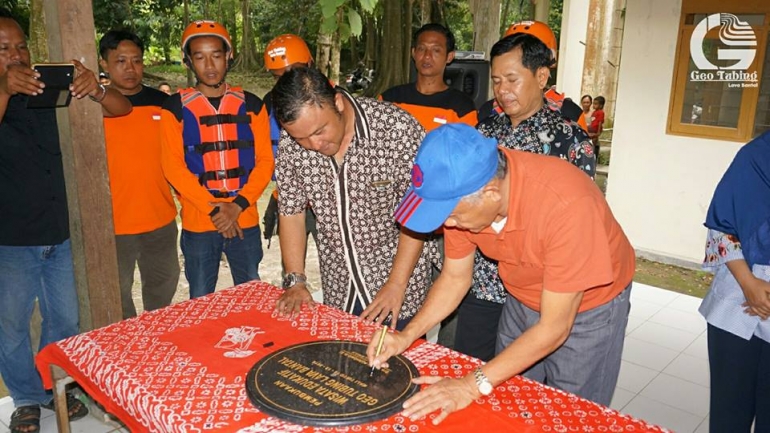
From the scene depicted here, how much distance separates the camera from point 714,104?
218 inches

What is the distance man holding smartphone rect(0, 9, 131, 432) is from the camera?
8.57 ft

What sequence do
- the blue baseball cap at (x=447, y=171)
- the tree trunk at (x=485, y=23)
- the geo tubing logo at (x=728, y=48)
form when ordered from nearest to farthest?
the blue baseball cap at (x=447, y=171) → the geo tubing logo at (x=728, y=48) → the tree trunk at (x=485, y=23)

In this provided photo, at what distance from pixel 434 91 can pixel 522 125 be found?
1516 millimetres

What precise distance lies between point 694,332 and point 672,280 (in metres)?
1.69

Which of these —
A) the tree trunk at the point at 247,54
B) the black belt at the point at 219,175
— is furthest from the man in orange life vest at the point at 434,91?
the tree trunk at the point at 247,54

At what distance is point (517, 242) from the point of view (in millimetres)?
1654

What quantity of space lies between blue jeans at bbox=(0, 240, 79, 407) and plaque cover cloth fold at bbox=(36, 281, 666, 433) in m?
0.98

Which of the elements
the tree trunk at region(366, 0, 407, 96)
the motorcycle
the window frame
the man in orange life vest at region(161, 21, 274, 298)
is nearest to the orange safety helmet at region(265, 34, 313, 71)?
the man in orange life vest at region(161, 21, 274, 298)

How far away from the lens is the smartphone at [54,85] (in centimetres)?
247

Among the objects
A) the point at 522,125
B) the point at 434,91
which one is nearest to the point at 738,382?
the point at 522,125

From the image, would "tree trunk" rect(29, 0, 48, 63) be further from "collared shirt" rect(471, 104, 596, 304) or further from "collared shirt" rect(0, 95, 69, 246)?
"collared shirt" rect(471, 104, 596, 304)

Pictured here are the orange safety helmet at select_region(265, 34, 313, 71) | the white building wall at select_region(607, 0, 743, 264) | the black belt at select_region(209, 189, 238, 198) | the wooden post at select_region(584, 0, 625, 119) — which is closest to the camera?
the black belt at select_region(209, 189, 238, 198)

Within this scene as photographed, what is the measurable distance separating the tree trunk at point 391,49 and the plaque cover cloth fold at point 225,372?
923 centimetres

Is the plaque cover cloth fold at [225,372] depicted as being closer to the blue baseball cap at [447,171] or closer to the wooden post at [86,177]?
the blue baseball cap at [447,171]
